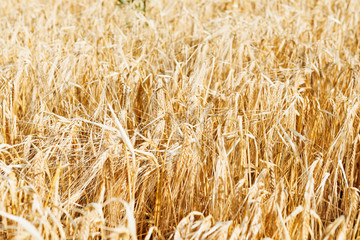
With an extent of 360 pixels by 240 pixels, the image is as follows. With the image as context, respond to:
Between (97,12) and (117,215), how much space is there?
6.39ft

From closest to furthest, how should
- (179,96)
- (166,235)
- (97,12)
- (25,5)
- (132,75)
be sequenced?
(166,235), (179,96), (132,75), (97,12), (25,5)

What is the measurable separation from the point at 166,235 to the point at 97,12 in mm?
1941

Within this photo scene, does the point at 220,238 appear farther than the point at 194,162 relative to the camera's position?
No

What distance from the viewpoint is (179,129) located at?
1.37 m

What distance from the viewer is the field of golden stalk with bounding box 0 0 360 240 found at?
46.9 inches

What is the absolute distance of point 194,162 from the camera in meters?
1.36

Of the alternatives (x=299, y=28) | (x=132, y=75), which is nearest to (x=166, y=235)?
(x=132, y=75)

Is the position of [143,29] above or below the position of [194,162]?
above

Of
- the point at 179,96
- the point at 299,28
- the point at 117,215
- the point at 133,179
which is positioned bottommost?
the point at 117,215

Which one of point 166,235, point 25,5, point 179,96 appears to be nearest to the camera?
point 166,235

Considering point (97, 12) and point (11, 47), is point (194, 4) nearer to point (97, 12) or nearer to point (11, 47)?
point (97, 12)

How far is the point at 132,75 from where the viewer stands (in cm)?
194

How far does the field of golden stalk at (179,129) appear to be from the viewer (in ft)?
3.91

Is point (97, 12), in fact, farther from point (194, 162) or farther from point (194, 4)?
point (194, 162)
